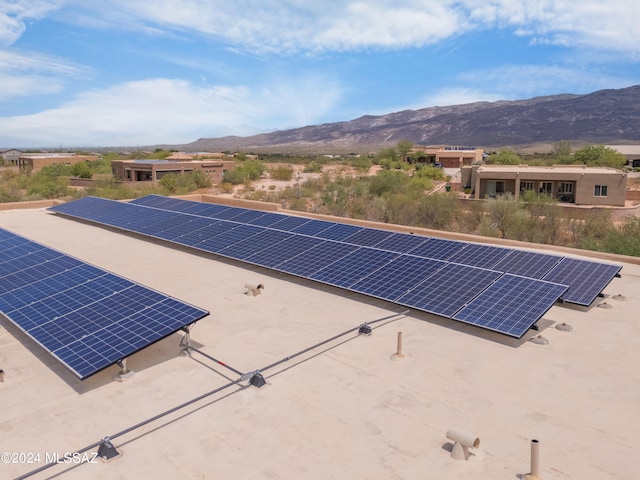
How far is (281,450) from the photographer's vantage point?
7.16 metres

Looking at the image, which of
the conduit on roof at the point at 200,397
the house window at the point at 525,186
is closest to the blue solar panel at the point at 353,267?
the conduit on roof at the point at 200,397

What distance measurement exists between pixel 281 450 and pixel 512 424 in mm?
3700

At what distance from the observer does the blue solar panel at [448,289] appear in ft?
39.7

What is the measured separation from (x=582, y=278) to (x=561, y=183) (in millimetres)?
38758

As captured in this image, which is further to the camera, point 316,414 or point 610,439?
point 316,414

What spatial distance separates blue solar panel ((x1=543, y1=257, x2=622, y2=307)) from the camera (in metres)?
13.1

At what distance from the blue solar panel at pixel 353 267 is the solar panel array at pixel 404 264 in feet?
0.10

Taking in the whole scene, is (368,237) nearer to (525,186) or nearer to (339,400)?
(339,400)

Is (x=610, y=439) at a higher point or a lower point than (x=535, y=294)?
lower

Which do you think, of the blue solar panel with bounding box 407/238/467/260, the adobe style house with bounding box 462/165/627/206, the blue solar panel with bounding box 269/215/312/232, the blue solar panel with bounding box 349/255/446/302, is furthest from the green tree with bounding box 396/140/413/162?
the blue solar panel with bounding box 349/255/446/302

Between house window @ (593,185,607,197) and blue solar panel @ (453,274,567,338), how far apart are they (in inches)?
1535

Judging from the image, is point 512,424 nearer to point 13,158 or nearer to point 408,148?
point 408,148

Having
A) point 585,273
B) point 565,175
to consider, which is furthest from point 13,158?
point 585,273

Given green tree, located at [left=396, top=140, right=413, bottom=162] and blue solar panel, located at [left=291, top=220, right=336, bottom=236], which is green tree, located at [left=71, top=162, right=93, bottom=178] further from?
blue solar panel, located at [left=291, top=220, right=336, bottom=236]
